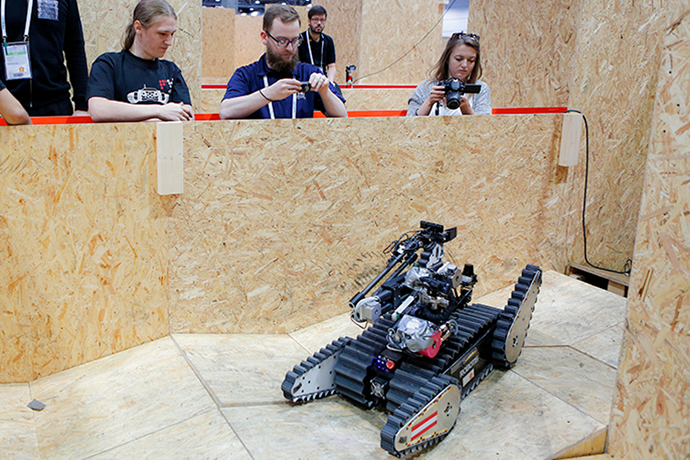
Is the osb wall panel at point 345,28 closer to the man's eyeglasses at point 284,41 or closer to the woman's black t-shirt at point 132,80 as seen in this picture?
the man's eyeglasses at point 284,41

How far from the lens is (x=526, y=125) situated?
12.8ft

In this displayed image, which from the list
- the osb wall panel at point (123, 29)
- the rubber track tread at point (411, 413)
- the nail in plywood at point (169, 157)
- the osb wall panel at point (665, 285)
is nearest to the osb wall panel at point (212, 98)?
the osb wall panel at point (123, 29)

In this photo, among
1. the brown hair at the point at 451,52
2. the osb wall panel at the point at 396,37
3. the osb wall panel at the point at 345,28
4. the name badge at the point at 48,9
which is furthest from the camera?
the osb wall panel at the point at 345,28

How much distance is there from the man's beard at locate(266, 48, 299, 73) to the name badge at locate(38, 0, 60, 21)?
1.12m

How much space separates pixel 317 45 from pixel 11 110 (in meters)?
4.46

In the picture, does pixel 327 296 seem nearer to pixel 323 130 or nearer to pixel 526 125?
pixel 323 130

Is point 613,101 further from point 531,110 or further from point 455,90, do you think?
point 455,90

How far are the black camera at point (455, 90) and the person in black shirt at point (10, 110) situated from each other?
2240mm

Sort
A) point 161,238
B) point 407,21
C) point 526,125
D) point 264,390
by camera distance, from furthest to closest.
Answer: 1. point 407,21
2. point 526,125
3. point 161,238
4. point 264,390

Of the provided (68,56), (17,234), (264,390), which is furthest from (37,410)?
(68,56)

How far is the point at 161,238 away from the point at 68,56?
125cm

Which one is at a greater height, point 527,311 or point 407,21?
point 407,21

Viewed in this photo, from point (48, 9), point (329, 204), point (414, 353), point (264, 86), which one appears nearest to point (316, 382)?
point (414, 353)

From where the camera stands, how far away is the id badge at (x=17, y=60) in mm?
2771
